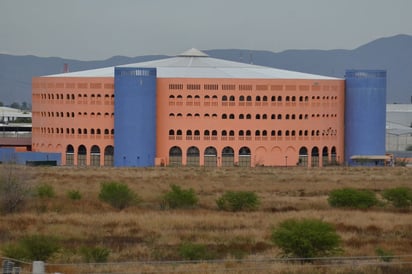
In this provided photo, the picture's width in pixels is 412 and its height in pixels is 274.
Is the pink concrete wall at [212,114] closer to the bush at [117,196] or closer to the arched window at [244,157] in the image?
the arched window at [244,157]

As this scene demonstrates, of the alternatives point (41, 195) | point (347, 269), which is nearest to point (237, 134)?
point (41, 195)

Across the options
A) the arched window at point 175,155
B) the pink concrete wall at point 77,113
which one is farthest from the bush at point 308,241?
the pink concrete wall at point 77,113

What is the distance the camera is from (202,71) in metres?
120

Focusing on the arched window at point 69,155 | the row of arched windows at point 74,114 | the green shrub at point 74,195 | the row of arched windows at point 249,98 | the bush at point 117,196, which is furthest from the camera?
the arched window at point 69,155

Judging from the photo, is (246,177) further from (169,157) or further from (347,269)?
(347,269)

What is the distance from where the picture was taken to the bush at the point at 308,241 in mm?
38156

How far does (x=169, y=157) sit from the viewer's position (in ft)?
372

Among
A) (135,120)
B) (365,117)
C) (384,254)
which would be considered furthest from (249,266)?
(365,117)

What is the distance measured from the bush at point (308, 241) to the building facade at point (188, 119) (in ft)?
237

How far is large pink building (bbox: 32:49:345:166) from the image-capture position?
111m

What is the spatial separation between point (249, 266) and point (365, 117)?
83353 mm

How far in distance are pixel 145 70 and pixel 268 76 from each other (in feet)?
45.7

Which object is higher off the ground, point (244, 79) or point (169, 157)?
point (244, 79)

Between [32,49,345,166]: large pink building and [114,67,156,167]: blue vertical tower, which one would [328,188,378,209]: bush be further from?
[32,49,345,166]: large pink building
